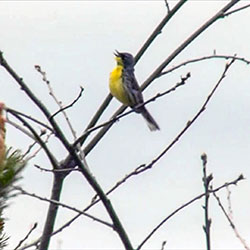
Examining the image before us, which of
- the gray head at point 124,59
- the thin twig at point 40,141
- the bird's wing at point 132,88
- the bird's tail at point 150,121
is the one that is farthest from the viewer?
the gray head at point 124,59

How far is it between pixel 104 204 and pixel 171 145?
41 cm

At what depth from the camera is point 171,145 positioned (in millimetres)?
3490

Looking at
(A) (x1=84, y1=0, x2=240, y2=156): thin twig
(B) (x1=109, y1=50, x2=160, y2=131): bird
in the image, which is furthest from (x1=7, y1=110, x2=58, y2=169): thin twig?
(B) (x1=109, y1=50, x2=160, y2=131): bird

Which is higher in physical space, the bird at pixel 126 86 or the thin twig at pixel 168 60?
the bird at pixel 126 86

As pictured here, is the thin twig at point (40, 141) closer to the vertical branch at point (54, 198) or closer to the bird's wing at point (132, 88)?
the vertical branch at point (54, 198)

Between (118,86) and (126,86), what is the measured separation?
122 millimetres

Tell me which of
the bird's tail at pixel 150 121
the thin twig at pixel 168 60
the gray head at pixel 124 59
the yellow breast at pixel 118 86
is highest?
the gray head at pixel 124 59

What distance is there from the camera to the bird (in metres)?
6.25

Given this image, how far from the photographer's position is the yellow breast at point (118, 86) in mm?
6319

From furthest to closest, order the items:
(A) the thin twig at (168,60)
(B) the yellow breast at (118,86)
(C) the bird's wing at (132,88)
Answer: (C) the bird's wing at (132,88) → (B) the yellow breast at (118,86) → (A) the thin twig at (168,60)

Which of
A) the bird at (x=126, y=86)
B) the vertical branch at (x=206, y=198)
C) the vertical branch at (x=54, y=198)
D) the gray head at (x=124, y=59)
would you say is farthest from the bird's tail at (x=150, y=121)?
the vertical branch at (x=206, y=198)

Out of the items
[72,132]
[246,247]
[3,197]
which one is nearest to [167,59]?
[72,132]

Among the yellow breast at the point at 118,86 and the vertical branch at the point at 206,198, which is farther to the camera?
the yellow breast at the point at 118,86

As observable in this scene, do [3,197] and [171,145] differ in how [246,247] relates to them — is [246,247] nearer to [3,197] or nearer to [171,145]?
[171,145]
